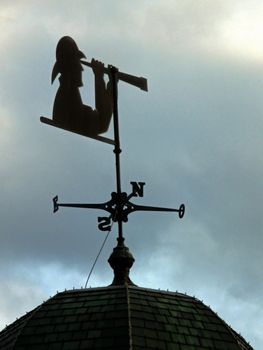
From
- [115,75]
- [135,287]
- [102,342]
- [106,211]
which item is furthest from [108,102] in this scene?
[102,342]

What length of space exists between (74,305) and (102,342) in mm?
2086

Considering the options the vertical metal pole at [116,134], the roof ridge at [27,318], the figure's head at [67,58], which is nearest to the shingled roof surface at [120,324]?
the roof ridge at [27,318]

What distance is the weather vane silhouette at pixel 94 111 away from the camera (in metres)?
29.0

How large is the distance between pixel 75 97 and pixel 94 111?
65cm

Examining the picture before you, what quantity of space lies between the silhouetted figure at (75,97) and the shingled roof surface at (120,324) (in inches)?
165

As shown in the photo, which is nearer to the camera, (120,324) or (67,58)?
(120,324)

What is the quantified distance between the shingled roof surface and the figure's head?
18.5ft

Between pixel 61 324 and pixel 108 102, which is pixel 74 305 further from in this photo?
pixel 108 102

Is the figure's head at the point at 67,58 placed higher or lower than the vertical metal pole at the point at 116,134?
higher

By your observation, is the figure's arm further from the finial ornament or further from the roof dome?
the roof dome

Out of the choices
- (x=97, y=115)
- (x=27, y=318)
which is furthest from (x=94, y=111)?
(x=27, y=318)

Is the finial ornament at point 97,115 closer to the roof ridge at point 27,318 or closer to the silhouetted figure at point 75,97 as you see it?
the silhouetted figure at point 75,97

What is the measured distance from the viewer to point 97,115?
2933cm

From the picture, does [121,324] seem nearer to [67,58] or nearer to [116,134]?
[116,134]
